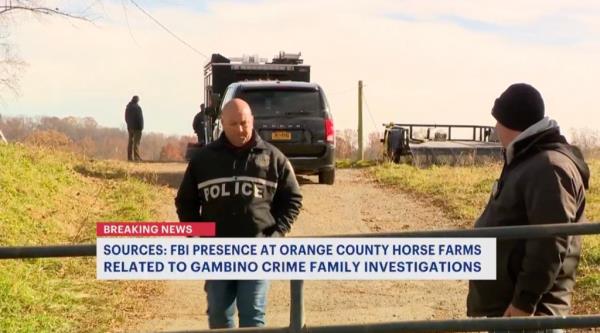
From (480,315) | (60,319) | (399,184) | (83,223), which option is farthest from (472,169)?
(480,315)

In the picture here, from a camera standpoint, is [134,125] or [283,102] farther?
[134,125]

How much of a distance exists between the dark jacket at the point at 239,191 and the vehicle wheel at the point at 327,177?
34.6 ft

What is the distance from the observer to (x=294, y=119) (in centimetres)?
1390

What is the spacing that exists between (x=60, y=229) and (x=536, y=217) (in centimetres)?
761

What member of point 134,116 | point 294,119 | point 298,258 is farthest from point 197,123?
point 298,258

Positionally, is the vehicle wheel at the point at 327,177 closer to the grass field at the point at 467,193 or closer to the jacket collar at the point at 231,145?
the grass field at the point at 467,193

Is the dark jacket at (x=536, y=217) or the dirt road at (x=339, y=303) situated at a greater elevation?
the dark jacket at (x=536, y=217)

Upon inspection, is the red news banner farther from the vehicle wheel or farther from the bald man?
the vehicle wheel

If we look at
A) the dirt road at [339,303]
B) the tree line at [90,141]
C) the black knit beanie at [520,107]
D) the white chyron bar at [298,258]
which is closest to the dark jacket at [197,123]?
the tree line at [90,141]

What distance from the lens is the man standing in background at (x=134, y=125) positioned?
2323cm

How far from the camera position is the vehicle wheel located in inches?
616

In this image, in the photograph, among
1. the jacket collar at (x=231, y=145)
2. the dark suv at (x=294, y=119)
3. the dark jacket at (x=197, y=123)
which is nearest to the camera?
the jacket collar at (x=231, y=145)

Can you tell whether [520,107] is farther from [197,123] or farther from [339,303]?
[197,123]

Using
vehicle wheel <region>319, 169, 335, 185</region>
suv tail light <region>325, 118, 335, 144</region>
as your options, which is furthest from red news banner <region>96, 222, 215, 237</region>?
vehicle wheel <region>319, 169, 335, 185</region>
